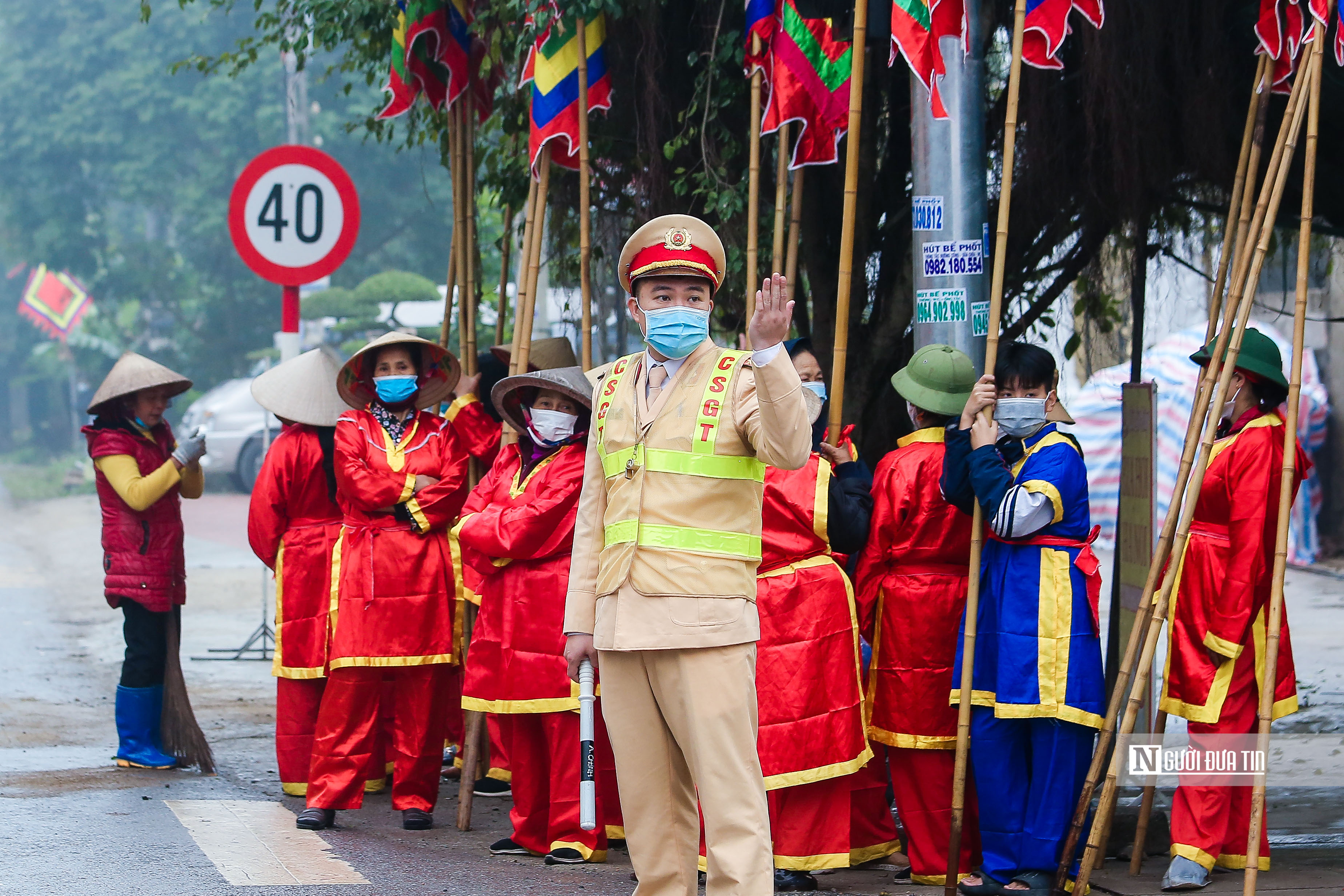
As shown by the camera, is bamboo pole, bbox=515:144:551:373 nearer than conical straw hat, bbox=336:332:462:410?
Yes

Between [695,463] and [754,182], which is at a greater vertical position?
[754,182]

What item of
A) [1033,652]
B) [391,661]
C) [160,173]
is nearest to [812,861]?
[1033,652]

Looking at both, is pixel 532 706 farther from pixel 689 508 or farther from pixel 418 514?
pixel 689 508

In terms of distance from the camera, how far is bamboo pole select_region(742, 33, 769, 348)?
220 inches

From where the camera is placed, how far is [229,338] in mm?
35094

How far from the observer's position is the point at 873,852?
5461 mm

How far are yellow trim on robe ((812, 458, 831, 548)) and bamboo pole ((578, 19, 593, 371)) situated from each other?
1.43 metres

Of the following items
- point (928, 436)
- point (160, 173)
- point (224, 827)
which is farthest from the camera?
point (160, 173)

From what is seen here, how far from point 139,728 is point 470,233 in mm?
2698

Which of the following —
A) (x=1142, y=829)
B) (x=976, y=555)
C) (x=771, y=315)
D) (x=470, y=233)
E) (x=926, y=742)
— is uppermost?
(x=470, y=233)

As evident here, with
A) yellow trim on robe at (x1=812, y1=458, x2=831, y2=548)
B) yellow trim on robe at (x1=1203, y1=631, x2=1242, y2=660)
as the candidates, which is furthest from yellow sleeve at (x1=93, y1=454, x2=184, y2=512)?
yellow trim on robe at (x1=1203, y1=631, x2=1242, y2=660)

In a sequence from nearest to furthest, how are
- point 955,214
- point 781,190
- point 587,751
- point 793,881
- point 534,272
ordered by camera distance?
point 587,751 → point 793,881 → point 955,214 → point 781,190 → point 534,272

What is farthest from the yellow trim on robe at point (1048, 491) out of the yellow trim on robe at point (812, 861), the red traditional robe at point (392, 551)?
the red traditional robe at point (392, 551)

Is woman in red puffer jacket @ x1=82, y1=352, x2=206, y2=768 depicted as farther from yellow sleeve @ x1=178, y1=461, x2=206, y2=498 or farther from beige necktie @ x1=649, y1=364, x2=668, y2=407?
beige necktie @ x1=649, y1=364, x2=668, y2=407
